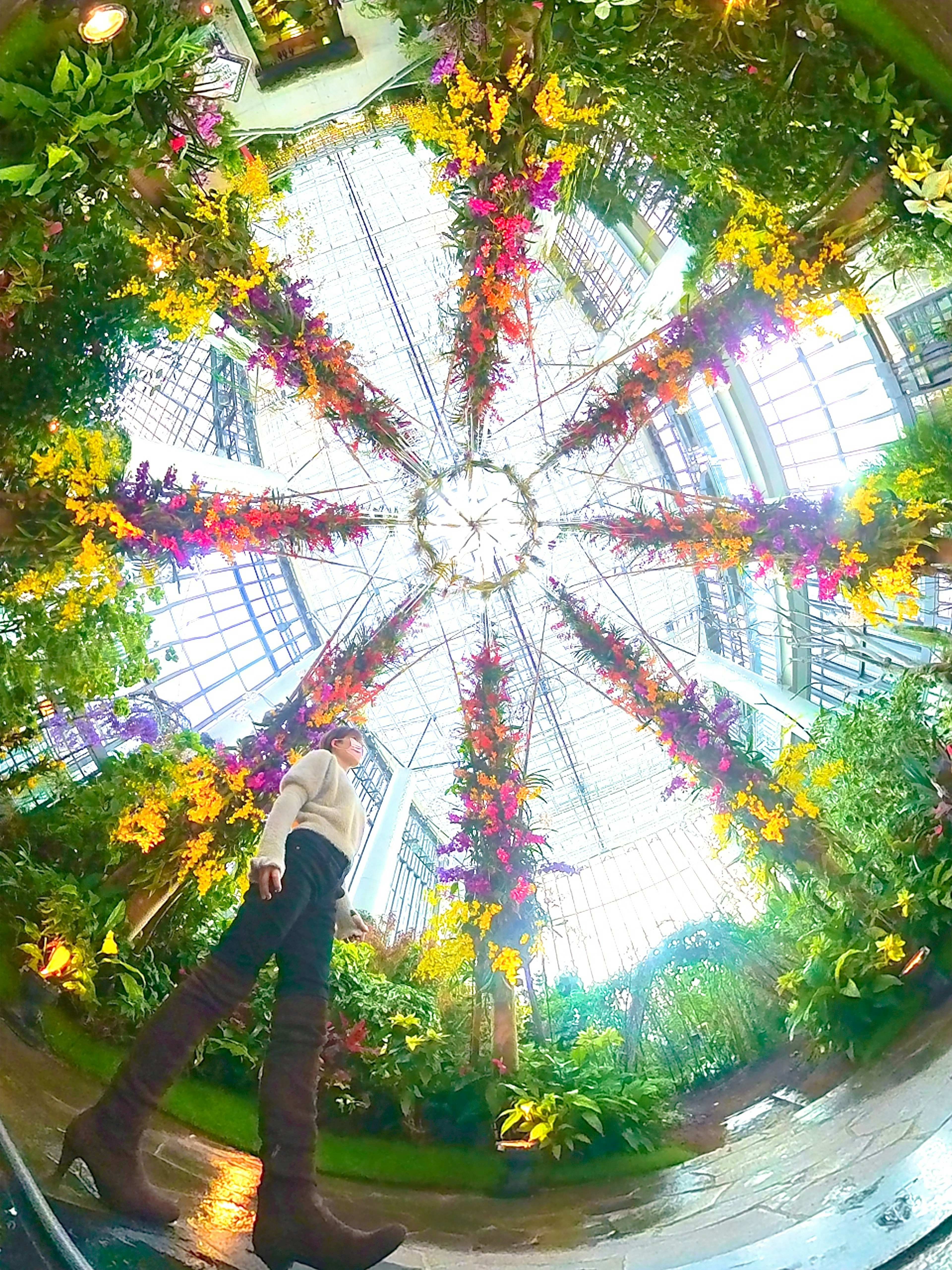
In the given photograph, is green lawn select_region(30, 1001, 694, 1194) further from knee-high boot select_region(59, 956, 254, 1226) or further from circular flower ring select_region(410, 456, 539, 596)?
circular flower ring select_region(410, 456, 539, 596)

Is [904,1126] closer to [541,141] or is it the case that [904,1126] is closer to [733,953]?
[733,953]

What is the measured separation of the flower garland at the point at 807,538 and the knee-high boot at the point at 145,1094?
17.2 feet

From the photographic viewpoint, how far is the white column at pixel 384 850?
10719mm

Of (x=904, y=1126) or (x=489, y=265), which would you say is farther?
(x=489, y=265)

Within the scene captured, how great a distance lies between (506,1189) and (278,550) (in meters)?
5.53

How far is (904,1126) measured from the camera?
546cm

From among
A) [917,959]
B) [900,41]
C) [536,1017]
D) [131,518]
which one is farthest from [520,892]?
[900,41]

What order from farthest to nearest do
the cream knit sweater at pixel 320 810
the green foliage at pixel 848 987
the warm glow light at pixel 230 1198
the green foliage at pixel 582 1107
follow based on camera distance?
the green foliage at pixel 848 987 → the green foliage at pixel 582 1107 → the cream knit sweater at pixel 320 810 → the warm glow light at pixel 230 1198

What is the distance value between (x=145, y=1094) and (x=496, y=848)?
3.19 metres

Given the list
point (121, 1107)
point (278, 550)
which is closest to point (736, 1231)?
point (121, 1107)

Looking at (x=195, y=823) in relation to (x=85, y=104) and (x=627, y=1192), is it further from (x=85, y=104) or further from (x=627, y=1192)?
(x=85, y=104)

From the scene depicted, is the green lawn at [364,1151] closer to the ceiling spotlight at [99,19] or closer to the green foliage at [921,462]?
the green foliage at [921,462]

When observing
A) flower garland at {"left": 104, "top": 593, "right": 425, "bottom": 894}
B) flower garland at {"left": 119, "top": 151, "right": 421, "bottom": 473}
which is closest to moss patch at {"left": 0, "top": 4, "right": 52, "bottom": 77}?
flower garland at {"left": 119, "top": 151, "right": 421, "bottom": 473}

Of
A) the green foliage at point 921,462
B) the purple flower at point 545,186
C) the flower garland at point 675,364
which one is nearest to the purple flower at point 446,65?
the purple flower at point 545,186
